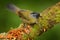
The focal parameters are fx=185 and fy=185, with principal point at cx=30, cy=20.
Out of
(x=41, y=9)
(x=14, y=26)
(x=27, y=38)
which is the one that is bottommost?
(x=27, y=38)

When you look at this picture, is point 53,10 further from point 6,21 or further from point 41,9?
point 6,21

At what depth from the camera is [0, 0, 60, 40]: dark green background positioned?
4.81ft

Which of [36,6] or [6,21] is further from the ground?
[36,6]

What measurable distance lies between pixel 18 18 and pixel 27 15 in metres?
0.08

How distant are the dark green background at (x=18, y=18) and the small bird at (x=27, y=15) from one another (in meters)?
0.03

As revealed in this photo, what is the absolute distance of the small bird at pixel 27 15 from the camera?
147 cm

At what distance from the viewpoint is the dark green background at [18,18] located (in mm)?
1466

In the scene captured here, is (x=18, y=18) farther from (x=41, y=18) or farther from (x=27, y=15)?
(x=41, y=18)

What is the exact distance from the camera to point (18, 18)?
4.85 ft

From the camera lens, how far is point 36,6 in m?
1.50

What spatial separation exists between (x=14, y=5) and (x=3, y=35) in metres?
0.26

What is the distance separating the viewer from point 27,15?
4.88 ft

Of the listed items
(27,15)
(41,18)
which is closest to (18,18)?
(27,15)

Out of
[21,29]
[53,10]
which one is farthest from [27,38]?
[53,10]
